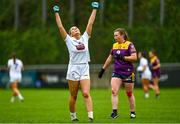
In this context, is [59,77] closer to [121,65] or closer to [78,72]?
[121,65]

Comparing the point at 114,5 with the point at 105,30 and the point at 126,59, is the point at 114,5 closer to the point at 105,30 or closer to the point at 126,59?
the point at 105,30

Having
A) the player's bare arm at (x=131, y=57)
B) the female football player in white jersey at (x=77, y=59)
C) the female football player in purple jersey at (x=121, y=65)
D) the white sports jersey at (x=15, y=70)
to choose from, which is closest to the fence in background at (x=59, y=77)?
the white sports jersey at (x=15, y=70)

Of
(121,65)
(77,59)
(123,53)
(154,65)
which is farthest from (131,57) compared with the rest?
(154,65)

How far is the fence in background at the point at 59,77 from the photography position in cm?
5009

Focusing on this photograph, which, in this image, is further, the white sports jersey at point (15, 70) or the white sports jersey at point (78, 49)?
the white sports jersey at point (15, 70)

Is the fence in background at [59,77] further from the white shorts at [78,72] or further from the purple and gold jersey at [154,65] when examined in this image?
the white shorts at [78,72]

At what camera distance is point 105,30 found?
56.4 m

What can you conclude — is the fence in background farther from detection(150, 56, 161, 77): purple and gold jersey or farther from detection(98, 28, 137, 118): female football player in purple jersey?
detection(98, 28, 137, 118): female football player in purple jersey

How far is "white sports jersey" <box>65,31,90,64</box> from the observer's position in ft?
62.1

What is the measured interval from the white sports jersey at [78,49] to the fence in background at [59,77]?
101 feet

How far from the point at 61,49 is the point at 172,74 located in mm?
10202

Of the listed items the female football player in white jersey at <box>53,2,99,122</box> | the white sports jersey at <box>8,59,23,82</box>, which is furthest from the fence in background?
the female football player in white jersey at <box>53,2,99,122</box>

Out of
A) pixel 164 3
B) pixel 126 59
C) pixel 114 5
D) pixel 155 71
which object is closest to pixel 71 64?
pixel 126 59

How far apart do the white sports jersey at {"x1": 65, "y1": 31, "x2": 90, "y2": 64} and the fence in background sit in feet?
101
